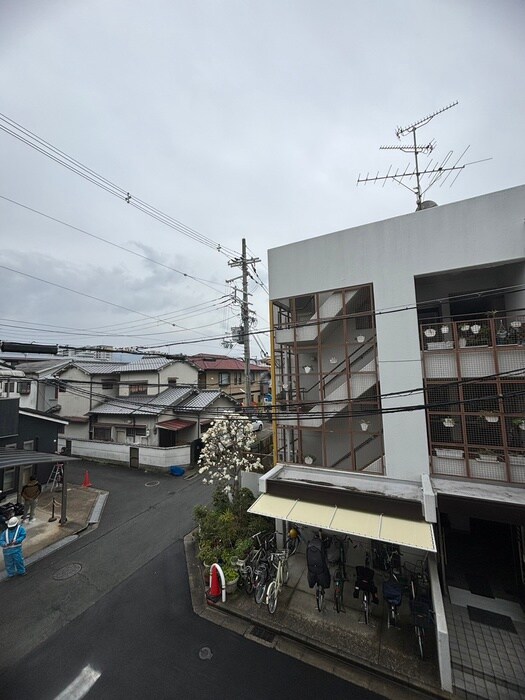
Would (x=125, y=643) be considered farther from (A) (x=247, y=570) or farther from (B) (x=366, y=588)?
(B) (x=366, y=588)

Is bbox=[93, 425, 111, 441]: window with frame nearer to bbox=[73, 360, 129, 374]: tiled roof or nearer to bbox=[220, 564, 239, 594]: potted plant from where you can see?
bbox=[73, 360, 129, 374]: tiled roof

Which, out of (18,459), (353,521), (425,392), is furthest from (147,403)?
(425,392)

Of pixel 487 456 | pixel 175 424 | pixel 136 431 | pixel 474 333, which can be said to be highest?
pixel 474 333

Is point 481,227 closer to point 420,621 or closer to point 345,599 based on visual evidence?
point 420,621

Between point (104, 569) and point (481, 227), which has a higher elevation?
point (481, 227)

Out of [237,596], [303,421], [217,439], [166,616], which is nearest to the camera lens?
[166,616]

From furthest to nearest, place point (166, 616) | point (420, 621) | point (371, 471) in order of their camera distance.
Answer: point (371, 471), point (166, 616), point (420, 621)

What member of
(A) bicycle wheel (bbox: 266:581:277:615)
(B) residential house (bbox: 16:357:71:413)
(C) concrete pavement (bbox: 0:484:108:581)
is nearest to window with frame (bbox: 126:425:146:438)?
(C) concrete pavement (bbox: 0:484:108:581)

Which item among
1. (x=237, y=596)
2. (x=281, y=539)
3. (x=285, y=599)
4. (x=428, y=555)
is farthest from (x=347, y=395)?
(x=237, y=596)

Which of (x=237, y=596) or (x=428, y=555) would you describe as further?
(x=237, y=596)

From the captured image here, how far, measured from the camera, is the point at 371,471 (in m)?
8.79

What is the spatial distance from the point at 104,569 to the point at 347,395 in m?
9.12

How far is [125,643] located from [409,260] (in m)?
11.7

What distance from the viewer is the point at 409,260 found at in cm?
864
